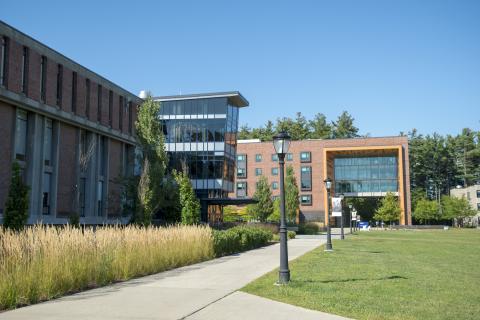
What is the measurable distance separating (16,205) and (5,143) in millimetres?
8131

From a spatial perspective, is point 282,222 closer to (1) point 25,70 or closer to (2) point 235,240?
(2) point 235,240

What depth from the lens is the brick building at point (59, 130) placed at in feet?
94.4

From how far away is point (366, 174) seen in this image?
89.1 m

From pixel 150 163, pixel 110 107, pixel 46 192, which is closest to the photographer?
pixel 150 163

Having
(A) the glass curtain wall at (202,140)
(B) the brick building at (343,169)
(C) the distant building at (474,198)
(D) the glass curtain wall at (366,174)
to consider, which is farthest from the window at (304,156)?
(A) the glass curtain wall at (202,140)

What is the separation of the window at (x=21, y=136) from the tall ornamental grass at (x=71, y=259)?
703 inches

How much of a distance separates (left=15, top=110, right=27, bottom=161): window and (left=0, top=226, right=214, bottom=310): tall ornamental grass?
1785cm

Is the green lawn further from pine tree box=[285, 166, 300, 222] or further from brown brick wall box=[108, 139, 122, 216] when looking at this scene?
pine tree box=[285, 166, 300, 222]

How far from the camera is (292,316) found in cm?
823

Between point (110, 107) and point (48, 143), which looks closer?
point (48, 143)

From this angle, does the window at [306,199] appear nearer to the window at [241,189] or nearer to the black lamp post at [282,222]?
the window at [241,189]

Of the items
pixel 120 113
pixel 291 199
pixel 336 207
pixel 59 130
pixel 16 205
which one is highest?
pixel 120 113

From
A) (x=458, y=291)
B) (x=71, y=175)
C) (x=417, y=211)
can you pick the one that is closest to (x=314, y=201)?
(x=417, y=211)

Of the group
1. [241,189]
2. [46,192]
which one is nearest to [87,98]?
[46,192]
